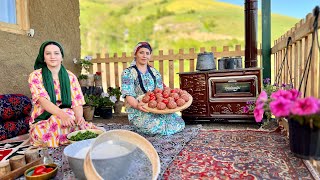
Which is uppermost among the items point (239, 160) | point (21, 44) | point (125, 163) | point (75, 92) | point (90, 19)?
point (90, 19)

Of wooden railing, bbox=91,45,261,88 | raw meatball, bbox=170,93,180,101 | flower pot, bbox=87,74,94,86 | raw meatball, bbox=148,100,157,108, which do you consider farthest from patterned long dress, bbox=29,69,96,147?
wooden railing, bbox=91,45,261,88

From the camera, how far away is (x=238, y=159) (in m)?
2.12

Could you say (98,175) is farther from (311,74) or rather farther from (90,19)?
(90,19)

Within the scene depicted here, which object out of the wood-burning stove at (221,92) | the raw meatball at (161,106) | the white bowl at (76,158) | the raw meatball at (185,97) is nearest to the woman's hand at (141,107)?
the raw meatball at (161,106)

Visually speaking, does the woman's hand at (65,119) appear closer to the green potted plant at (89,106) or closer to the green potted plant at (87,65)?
the green potted plant at (89,106)

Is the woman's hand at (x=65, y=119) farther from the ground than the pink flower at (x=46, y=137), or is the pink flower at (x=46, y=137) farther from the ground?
the woman's hand at (x=65, y=119)

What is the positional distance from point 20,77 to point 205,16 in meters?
5.14

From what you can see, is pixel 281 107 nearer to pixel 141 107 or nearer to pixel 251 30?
pixel 141 107

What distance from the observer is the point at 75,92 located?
2.88 meters

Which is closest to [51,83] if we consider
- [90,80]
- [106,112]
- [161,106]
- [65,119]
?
[65,119]

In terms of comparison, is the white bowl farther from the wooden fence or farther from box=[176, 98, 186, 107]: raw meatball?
the wooden fence

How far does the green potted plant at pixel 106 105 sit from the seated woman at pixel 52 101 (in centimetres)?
197

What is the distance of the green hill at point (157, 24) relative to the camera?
6781 millimetres

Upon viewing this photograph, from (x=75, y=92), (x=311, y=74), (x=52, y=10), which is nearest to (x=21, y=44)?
(x=52, y=10)
